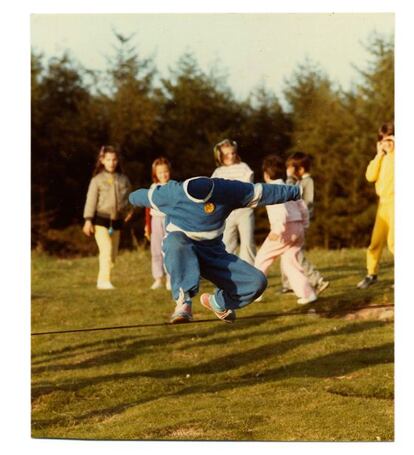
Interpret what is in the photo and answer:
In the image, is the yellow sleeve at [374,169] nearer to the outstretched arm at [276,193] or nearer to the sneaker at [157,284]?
the sneaker at [157,284]

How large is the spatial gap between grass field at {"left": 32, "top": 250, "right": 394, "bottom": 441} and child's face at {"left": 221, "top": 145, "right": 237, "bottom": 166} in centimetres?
121

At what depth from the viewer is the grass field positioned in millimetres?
8141

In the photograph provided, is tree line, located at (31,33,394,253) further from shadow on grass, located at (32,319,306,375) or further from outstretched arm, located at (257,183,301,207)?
outstretched arm, located at (257,183,301,207)

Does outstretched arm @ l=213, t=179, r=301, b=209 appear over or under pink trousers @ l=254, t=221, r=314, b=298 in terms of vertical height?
over

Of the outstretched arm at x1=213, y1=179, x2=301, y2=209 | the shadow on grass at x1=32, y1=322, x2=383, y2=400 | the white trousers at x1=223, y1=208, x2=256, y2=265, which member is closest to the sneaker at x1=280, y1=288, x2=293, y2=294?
the shadow on grass at x1=32, y1=322, x2=383, y2=400

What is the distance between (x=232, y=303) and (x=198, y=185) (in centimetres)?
78

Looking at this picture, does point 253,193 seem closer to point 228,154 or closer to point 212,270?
point 212,270

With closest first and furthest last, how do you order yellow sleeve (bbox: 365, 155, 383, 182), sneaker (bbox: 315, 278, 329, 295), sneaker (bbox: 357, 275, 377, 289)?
1. yellow sleeve (bbox: 365, 155, 383, 182)
2. sneaker (bbox: 315, 278, 329, 295)
3. sneaker (bbox: 357, 275, 377, 289)

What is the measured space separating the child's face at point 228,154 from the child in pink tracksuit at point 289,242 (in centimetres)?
70

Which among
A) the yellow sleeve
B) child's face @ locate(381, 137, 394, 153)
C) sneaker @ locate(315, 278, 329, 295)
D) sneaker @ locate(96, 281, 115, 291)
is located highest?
child's face @ locate(381, 137, 394, 153)

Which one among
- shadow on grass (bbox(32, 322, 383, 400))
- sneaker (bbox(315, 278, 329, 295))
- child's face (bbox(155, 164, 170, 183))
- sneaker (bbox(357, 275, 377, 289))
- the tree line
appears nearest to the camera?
child's face (bbox(155, 164, 170, 183))

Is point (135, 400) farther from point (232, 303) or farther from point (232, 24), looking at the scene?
point (232, 24)

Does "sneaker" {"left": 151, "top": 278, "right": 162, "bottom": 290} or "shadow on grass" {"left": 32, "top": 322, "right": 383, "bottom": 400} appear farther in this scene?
"sneaker" {"left": 151, "top": 278, "right": 162, "bottom": 290}

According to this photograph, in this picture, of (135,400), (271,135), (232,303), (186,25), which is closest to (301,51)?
(271,135)
